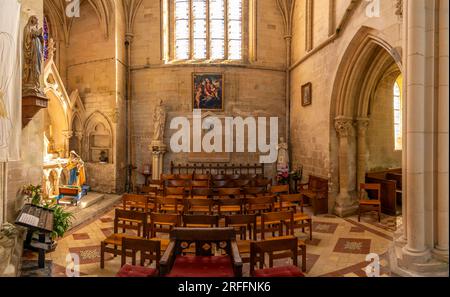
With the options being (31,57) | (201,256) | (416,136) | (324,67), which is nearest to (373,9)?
(324,67)

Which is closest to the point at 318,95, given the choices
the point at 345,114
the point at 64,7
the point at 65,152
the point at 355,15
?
the point at 345,114

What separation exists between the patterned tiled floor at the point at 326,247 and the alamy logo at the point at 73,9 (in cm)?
919

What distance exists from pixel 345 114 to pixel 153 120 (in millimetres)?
7846

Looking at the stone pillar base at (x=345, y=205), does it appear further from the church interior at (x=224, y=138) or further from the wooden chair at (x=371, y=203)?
the wooden chair at (x=371, y=203)

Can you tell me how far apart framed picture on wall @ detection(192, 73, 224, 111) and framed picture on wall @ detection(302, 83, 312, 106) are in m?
3.53

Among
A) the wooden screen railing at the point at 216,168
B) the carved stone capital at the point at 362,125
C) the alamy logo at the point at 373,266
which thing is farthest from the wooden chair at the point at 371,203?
the wooden screen railing at the point at 216,168

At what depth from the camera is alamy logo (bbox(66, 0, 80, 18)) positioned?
1241cm

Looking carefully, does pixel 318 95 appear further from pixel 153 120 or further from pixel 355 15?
pixel 153 120

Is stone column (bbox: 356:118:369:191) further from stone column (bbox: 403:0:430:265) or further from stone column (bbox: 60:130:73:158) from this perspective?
stone column (bbox: 60:130:73:158)

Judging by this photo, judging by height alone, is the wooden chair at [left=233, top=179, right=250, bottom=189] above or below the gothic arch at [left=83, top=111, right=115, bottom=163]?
below

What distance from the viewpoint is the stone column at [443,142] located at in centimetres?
430

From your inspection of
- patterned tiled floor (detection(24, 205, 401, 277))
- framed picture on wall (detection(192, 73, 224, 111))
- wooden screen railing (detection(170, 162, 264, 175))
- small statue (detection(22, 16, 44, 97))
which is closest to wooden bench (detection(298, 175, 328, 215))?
patterned tiled floor (detection(24, 205, 401, 277))

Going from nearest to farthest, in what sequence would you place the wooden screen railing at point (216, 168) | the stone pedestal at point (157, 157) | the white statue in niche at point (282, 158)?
the white statue in niche at point (282, 158)
the stone pedestal at point (157, 157)
the wooden screen railing at point (216, 168)

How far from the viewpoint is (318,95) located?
33.1 feet
